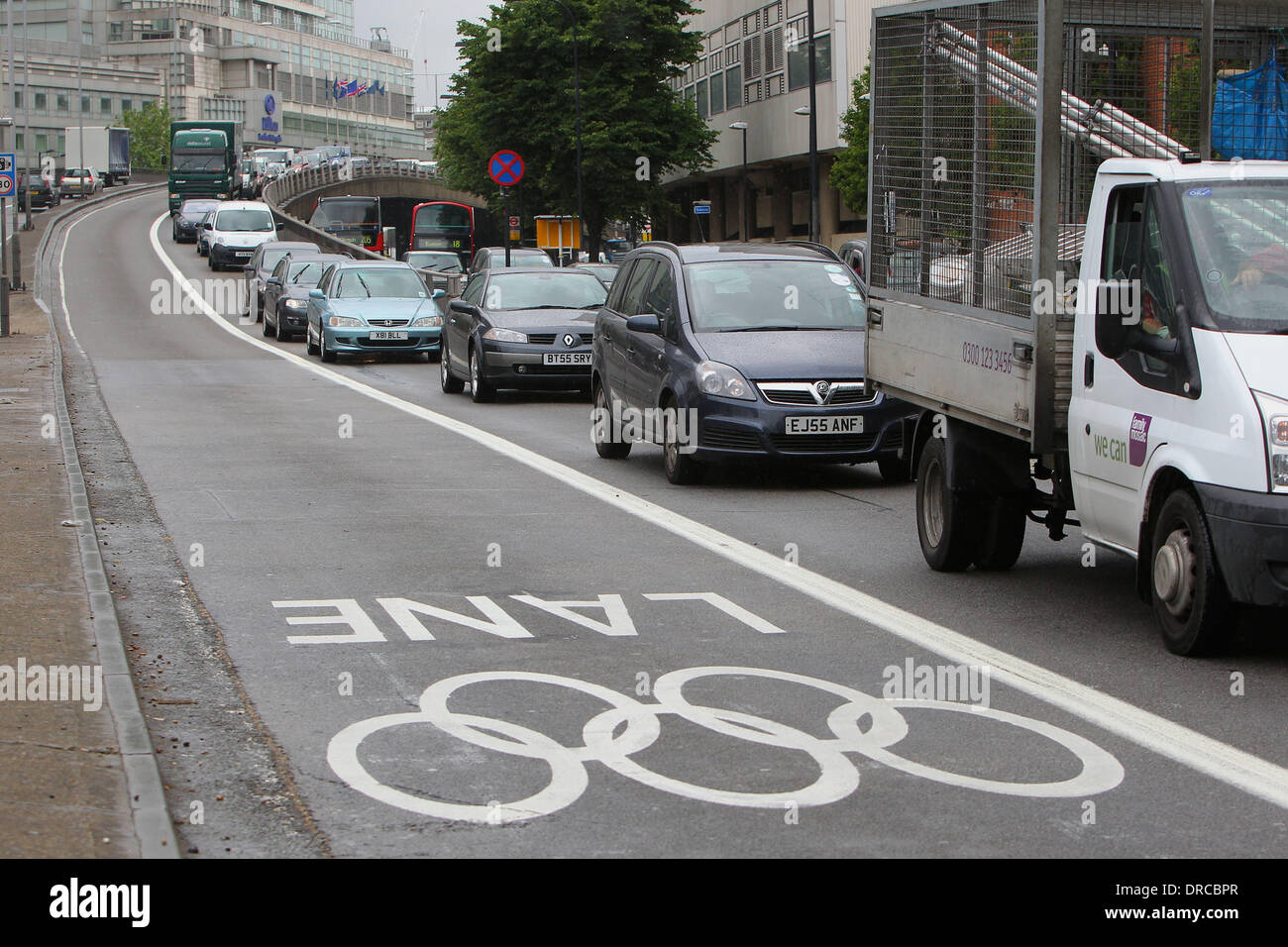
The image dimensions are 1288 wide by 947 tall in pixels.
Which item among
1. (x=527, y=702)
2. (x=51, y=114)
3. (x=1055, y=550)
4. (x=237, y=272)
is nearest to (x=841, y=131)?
(x=237, y=272)

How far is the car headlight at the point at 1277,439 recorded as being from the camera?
6.90 metres

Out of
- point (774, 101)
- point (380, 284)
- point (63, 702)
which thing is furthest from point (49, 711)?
point (774, 101)

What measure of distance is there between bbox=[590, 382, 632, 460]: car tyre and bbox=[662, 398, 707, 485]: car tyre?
1.70m

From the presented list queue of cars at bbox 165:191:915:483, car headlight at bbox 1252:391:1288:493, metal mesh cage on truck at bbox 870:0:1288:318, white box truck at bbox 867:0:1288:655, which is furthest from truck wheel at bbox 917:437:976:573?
car headlight at bbox 1252:391:1288:493

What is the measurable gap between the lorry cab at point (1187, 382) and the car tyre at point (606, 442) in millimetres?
7606

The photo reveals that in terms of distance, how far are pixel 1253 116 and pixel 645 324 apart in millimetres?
5924

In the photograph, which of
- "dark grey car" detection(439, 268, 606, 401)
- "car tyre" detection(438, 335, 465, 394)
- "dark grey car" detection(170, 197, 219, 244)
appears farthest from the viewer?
"dark grey car" detection(170, 197, 219, 244)

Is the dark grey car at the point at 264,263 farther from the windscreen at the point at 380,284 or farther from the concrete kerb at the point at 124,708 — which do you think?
the concrete kerb at the point at 124,708

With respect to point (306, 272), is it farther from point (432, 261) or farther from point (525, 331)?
point (525, 331)

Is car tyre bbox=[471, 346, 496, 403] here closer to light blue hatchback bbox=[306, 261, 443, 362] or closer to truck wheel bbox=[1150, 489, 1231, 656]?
light blue hatchback bbox=[306, 261, 443, 362]

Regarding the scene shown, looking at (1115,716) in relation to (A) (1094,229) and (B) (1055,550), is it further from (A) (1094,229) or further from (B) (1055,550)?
(B) (1055,550)

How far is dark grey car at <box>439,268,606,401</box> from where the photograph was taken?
21516 millimetres

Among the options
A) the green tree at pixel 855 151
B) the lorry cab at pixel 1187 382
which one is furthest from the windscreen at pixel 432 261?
the lorry cab at pixel 1187 382
